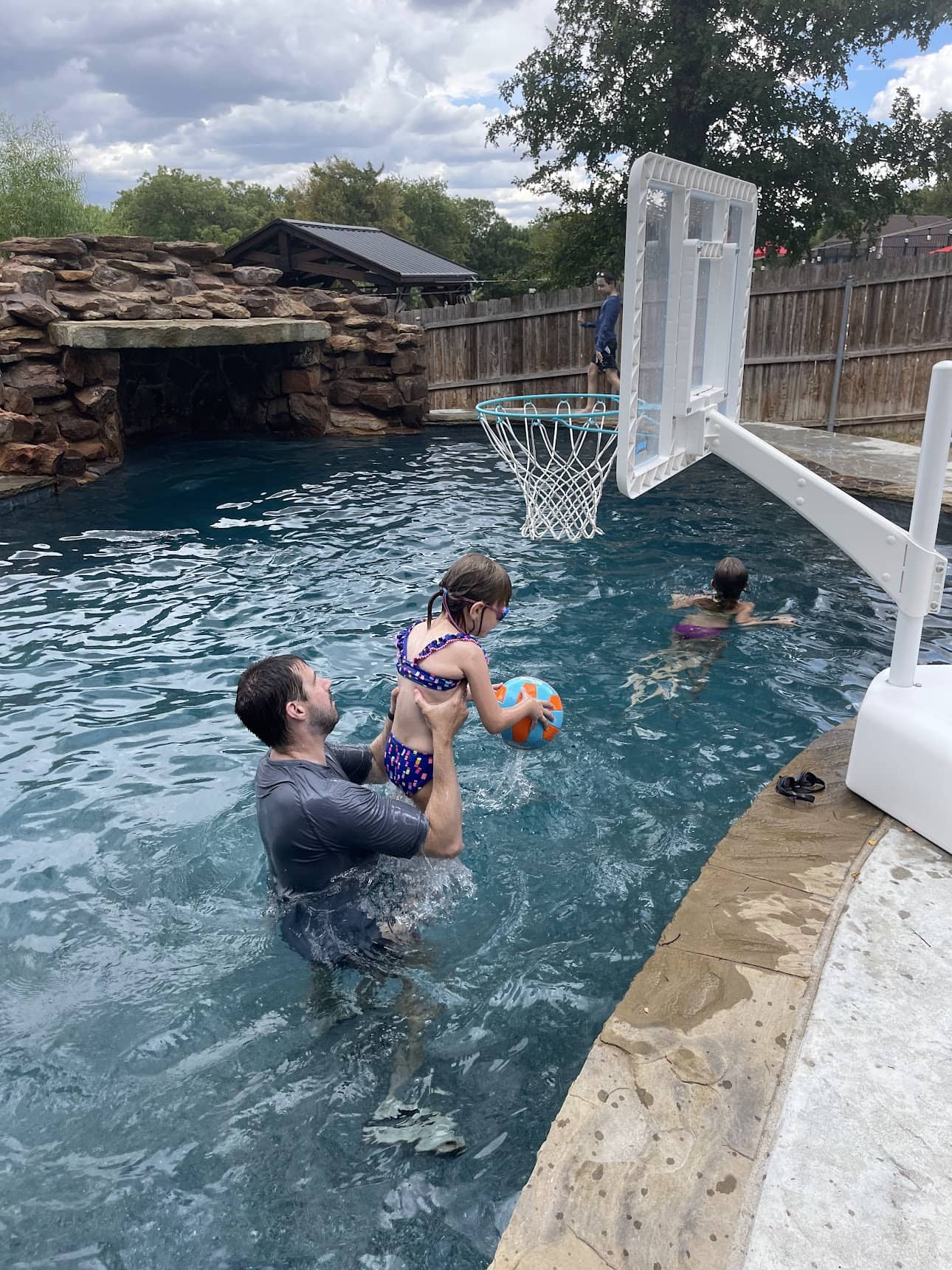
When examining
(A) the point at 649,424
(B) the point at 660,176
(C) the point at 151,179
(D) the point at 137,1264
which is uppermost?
(C) the point at 151,179

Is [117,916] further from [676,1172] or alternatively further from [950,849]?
[950,849]

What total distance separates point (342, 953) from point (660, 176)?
3429 mm

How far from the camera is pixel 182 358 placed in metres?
16.0

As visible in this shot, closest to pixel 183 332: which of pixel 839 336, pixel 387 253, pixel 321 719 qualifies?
pixel 387 253

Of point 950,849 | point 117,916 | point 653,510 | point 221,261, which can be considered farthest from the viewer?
point 221,261

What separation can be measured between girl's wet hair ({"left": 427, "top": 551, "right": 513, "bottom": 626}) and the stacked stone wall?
10.2 m

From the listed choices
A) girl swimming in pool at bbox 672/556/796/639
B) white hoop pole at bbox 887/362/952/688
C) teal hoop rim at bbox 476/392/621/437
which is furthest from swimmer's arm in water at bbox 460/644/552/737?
girl swimming in pool at bbox 672/556/796/639

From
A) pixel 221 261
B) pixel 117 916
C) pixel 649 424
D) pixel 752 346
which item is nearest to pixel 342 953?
pixel 117 916

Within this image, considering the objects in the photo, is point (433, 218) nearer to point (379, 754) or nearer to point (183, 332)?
point (183, 332)

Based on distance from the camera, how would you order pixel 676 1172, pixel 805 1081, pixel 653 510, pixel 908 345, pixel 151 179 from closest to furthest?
pixel 676 1172
pixel 805 1081
pixel 653 510
pixel 908 345
pixel 151 179

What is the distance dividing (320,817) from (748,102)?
19.4m

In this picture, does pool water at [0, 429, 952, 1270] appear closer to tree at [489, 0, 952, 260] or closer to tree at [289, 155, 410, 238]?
tree at [489, 0, 952, 260]

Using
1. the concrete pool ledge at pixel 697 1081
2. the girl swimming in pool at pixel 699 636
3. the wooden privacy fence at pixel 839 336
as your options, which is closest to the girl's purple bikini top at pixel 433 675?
the concrete pool ledge at pixel 697 1081

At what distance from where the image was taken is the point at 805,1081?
241 centimetres
